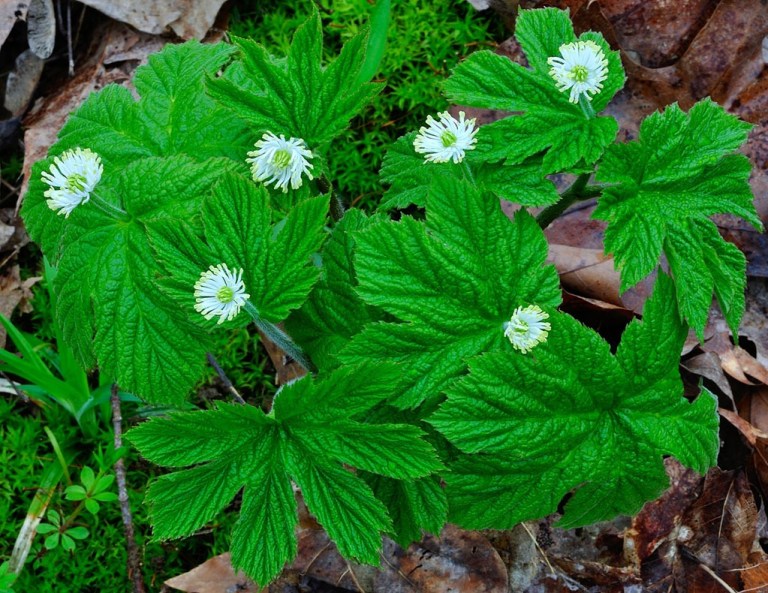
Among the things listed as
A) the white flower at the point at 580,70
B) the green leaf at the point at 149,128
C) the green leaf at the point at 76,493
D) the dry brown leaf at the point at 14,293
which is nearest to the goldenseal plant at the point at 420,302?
the white flower at the point at 580,70

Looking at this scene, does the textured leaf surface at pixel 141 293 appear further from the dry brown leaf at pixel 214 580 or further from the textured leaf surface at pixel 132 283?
the dry brown leaf at pixel 214 580

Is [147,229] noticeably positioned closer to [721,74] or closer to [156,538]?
[156,538]

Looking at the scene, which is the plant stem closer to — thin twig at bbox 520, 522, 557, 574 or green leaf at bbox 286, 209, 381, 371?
green leaf at bbox 286, 209, 381, 371

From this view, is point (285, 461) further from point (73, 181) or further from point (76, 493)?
point (76, 493)

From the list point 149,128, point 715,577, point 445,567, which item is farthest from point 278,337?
point 715,577

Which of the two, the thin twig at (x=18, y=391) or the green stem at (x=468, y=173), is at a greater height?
the green stem at (x=468, y=173)

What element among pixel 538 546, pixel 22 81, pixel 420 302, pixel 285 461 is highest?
pixel 420 302
